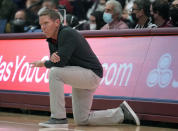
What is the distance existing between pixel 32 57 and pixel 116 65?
184 cm

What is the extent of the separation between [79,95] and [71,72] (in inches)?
20.7

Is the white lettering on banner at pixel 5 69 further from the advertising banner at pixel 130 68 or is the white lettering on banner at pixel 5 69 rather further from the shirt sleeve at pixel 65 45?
the shirt sleeve at pixel 65 45

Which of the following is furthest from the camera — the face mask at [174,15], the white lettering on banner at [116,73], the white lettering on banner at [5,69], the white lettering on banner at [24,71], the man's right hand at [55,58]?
the white lettering on banner at [5,69]

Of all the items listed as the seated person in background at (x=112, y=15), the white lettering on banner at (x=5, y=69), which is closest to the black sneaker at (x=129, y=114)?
the seated person in background at (x=112, y=15)

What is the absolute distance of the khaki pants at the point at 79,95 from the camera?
21.1 feet

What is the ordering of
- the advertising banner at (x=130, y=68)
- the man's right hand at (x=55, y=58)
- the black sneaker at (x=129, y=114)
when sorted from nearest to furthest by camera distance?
the man's right hand at (x=55, y=58) → the black sneaker at (x=129, y=114) → the advertising banner at (x=130, y=68)

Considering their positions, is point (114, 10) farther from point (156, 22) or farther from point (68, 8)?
point (68, 8)

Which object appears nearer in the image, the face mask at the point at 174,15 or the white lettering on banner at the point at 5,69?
the face mask at the point at 174,15

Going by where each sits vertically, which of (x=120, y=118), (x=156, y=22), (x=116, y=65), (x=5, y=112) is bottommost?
(x=5, y=112)

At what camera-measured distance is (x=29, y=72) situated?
8781 millimetres

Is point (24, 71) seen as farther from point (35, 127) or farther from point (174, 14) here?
point (174, 14)

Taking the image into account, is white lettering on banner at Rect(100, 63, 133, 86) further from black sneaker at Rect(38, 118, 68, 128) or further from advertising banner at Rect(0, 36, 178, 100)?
black sneaker at Rect(38, 118, 68, 128)

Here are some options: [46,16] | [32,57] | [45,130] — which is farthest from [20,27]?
[45,130]

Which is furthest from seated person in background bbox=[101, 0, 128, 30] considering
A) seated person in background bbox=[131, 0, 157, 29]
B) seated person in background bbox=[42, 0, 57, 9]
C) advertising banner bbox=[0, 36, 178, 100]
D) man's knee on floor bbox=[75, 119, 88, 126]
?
man's knee on floor bbox=[75, 119, 88, 126]
